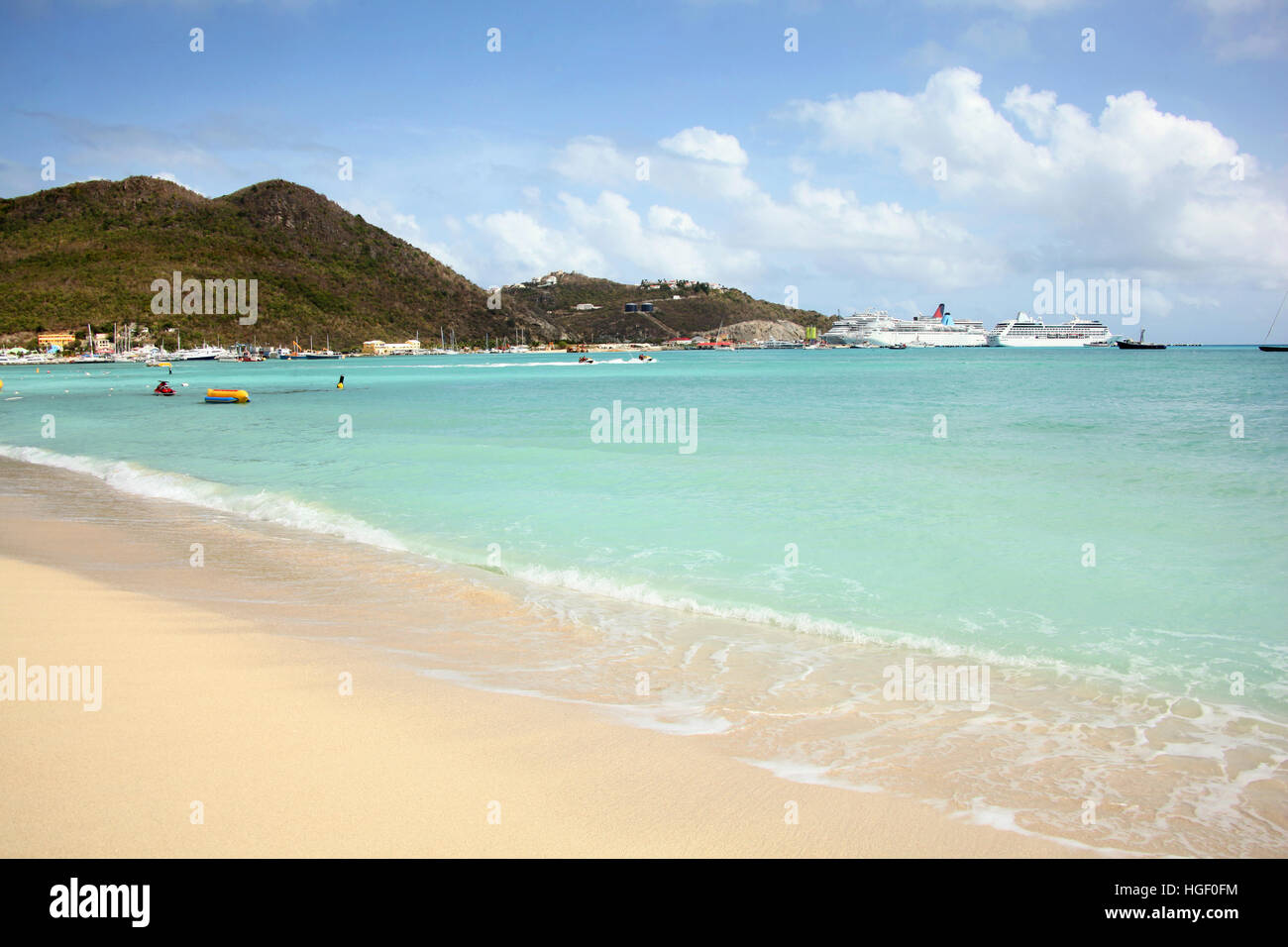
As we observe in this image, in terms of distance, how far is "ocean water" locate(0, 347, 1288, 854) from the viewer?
4.09 meters

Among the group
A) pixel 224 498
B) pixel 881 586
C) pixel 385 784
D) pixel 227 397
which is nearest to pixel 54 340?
pixel 227 397

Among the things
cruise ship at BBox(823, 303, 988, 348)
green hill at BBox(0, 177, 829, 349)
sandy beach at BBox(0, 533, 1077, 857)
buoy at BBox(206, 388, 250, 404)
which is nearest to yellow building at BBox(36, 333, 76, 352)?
green hill at BBox(0, 177, 829, 349)

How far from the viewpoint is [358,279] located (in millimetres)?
163125

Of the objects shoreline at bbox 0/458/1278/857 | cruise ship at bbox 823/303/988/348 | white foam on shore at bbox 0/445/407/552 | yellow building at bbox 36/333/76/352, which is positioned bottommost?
shoreline at bbox 0/458/1278/857

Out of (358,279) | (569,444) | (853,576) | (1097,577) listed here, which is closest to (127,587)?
(853,576)

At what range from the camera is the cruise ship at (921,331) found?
179 meters

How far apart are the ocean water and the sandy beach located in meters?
0.39

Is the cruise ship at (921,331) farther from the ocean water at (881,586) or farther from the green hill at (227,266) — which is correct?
the ocean water at (881,586)

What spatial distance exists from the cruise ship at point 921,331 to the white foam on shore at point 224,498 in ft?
602

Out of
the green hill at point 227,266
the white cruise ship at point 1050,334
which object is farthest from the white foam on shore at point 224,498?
the white cruise ship at point 1050,334

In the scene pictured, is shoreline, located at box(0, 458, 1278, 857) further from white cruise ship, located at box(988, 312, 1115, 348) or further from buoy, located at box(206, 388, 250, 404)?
white cruise ship, located at box(988, 312, 1115, 348)
